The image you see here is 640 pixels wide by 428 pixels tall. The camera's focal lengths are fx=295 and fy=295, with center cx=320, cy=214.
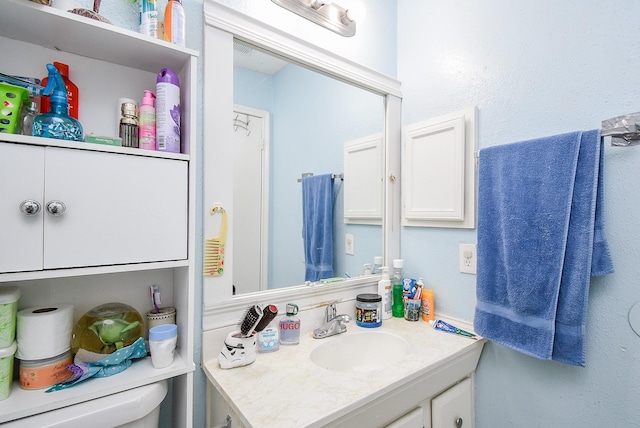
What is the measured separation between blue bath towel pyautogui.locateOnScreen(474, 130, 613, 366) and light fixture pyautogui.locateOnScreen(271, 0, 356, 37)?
2.63ft

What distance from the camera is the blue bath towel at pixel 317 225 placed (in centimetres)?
127

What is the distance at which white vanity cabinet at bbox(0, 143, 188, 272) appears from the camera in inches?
21.9

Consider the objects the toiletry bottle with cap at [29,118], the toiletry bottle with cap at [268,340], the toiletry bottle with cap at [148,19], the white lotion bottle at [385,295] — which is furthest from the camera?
the white lotion bottle at [385,295]

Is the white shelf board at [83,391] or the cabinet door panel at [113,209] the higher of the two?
the cabinet door panel at [113,209]

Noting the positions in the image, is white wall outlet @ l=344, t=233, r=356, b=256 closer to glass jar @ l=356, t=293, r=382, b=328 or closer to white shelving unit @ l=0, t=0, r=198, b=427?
glass jar @ l=356, t=293, r=382, b=328

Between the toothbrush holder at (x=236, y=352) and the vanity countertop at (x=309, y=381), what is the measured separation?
0.06 ft

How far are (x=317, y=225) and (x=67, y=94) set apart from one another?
92 centimetres

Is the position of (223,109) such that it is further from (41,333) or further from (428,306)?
(428,306)

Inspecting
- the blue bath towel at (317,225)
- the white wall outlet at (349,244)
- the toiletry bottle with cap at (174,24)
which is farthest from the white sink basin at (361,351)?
the toiletry bottle with cap at (174,24)

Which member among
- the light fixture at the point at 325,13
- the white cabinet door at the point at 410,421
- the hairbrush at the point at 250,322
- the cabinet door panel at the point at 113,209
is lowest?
the white cabinet door at the point at 410,421

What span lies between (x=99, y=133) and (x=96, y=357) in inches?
22.4

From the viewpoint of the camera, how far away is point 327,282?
127 centimetres

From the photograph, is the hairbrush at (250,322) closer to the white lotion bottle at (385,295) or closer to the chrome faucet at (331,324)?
the chrome faucet at (331,324)

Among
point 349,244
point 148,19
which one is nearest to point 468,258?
point 349,244
